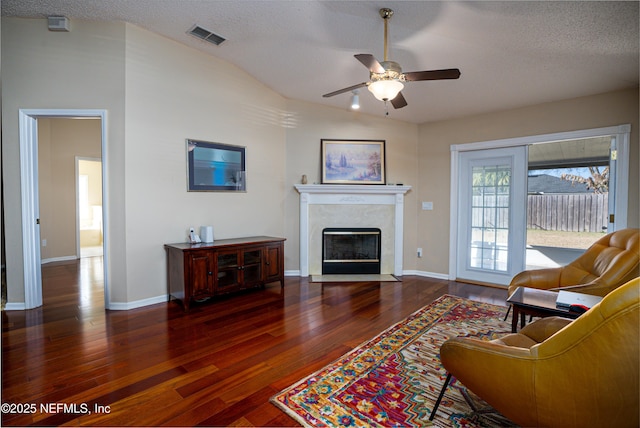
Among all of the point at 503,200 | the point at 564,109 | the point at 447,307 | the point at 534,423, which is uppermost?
the point at 564,109

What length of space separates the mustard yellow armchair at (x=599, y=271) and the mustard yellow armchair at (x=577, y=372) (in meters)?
1.64

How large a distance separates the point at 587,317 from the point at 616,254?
6.92 feet

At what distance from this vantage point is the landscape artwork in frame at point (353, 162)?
4.85 m

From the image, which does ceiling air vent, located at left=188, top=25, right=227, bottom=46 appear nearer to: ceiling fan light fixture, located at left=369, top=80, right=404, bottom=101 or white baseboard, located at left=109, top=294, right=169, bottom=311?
ceiling fan light fixture, located at left=369, top=80, right=404, bottom=101

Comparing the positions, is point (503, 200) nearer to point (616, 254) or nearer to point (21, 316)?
point (616, 254)

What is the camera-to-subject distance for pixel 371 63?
2.30 metres

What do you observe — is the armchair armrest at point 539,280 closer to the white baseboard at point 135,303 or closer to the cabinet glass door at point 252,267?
the cabinet glass door at point 252,267

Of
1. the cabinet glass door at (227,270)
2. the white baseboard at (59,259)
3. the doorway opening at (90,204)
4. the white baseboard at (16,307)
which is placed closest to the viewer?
the white baseboard at (16,307)

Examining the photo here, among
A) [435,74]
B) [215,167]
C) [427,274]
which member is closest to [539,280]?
[435,74]

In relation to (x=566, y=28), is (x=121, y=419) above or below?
below

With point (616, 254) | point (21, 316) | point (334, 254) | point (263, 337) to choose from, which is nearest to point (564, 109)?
point (616, 254)

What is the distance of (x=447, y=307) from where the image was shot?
3.42 meters

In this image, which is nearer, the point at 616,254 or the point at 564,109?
the point at 616,254

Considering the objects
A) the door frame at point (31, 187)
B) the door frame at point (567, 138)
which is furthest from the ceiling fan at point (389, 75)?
the door frame at point (31, 187)
